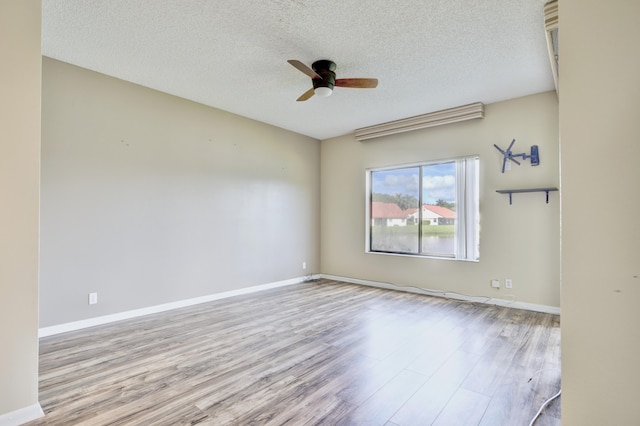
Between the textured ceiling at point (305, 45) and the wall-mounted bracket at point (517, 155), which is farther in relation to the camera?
the wall-mounted bracket at point (517, 155)

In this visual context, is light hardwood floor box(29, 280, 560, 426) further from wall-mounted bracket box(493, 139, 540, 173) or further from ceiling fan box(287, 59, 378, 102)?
ceiling fan box(287, 59, 378, 102)

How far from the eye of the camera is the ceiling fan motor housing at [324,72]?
10.3 feet

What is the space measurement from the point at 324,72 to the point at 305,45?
366mm

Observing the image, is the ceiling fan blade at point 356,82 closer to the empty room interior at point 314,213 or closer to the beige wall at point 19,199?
the empty room interior at point 314,213

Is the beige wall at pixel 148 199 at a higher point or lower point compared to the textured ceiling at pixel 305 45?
lower

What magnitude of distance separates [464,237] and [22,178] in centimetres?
475

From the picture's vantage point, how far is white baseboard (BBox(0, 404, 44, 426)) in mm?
1734

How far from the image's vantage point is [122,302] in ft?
11.9

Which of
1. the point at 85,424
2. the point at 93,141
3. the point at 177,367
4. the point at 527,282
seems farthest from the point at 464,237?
the point at 93,141

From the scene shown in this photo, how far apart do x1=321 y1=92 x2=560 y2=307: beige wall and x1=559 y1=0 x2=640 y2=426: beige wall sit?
3.25 m

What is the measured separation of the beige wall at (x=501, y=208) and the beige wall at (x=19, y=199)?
181 inches

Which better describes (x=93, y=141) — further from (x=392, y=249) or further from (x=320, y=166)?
(x=392, y=249)

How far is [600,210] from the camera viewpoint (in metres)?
1.16

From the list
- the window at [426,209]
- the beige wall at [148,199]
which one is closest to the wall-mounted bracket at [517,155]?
the window at [426,209]
